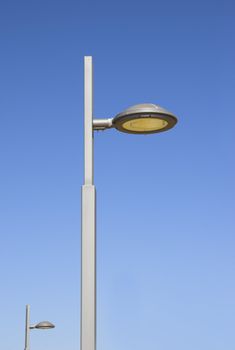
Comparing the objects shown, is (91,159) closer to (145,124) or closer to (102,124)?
(102,124)

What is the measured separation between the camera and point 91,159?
6.28 m

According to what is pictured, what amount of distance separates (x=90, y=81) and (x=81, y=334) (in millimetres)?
2308

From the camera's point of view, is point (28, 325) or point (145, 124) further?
point (28, 325)

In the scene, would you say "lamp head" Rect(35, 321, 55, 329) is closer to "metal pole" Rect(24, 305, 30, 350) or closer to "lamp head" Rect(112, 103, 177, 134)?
"metal pole" Rect(24, 305, 30, 350)

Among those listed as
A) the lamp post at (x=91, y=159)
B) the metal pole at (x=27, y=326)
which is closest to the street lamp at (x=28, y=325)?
the metal pole at (x=27, y=326)

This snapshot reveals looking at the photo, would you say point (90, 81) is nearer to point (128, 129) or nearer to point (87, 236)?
point (128, 129)

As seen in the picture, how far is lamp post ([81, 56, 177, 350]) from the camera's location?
574cm

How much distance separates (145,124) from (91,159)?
873 mm

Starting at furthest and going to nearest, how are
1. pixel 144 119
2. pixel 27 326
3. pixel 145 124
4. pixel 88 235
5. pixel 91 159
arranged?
1. pixel 27 326
2. pixel 145 124
3. pixel 144 119
4. pixel 91 159
5. pixel 88 235

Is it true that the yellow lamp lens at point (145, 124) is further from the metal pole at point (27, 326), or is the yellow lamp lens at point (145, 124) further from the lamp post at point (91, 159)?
the metal pole at point (27, 326)

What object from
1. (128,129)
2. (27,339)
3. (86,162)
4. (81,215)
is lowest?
(27,339)

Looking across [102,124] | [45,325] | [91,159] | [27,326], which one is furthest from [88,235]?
[27,326]

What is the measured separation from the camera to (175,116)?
6758 millimetres

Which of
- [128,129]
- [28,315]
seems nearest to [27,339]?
[28,315]
